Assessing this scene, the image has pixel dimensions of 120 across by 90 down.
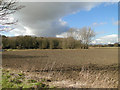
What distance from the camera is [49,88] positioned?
3.85m

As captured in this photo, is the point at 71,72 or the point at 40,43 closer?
the point at 71,72

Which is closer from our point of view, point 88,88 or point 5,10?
point 88,88

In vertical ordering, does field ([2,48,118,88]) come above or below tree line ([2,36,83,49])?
below

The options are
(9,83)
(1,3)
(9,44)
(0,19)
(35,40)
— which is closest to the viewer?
(9,83)

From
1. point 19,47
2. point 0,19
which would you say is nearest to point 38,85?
point 0,19

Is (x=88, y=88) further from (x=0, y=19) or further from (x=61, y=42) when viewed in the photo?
(x=61, y=42)

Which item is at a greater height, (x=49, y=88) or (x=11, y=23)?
(x=11, y=23)

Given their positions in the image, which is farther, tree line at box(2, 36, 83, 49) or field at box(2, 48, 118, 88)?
tree line at box(2, 36, 83, 49)

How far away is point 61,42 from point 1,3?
50.8 m

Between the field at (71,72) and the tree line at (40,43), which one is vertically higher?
the tree line at (40,43)

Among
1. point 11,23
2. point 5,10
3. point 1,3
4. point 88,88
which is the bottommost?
point 88,88

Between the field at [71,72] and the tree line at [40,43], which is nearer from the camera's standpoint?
the field at [71,72]

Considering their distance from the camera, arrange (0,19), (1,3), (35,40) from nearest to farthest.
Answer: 1. (0,19)
2. (1,3)
3. (35,40)

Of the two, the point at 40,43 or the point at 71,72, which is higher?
the point at 40,43
